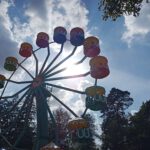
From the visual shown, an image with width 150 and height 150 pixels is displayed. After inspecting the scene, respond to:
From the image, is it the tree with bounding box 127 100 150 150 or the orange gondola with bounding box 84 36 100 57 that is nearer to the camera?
the orange gondola with bounding box 84 36 100 57

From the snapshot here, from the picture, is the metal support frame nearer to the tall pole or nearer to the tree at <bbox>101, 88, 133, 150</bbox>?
the tall pole

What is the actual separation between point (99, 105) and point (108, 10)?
7.57 metres

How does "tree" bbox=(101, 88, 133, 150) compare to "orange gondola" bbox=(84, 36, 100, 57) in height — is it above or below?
above

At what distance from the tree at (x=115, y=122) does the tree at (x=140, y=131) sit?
6.52 ft

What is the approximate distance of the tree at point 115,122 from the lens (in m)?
57.5

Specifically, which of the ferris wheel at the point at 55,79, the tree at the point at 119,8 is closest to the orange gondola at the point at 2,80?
the ferris wheel at the point at 55,79

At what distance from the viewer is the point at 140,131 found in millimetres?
53688

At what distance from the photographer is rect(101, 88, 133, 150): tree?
5747 cm

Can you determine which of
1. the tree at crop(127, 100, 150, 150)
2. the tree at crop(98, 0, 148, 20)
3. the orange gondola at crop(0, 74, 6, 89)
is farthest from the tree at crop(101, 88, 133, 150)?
the tree at crop(98, 0, 148, 20)

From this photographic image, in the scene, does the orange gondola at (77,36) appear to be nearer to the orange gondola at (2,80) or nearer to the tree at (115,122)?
the orange gondola at (2,80)

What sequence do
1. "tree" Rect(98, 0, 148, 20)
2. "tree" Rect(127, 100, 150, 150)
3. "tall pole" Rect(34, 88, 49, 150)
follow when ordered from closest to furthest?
"tree" Rect(98, 0, 148, 20)
"tall pole" Rect(34, 88, 49, 150)
"tree" Rect(127, 100, 150, 150)

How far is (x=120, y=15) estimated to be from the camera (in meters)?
15.0

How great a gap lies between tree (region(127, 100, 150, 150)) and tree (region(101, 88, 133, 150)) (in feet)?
6.52

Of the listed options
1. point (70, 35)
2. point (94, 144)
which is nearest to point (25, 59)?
point (70, 35)
